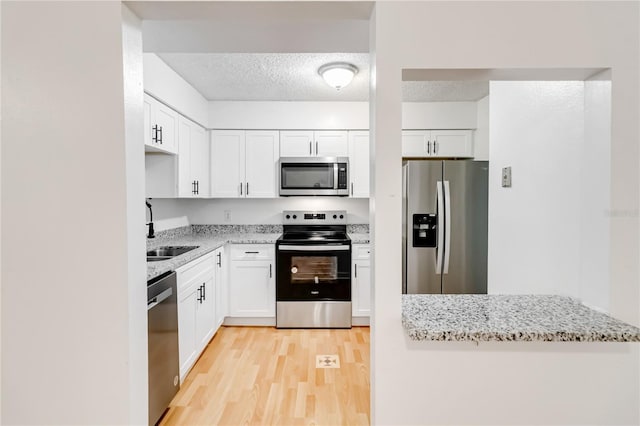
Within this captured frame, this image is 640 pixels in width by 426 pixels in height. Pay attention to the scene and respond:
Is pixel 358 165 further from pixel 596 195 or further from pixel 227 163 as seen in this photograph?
pixel 596 195

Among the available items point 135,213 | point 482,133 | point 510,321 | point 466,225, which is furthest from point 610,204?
point 482,133

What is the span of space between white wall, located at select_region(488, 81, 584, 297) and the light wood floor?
3.86ft

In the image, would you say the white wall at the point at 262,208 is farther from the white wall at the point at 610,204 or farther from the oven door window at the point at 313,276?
the white wall at the point at 610,204

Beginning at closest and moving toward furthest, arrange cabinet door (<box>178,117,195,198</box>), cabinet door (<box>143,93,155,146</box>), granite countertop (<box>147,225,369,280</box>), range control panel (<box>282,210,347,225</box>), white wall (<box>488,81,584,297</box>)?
white wall (<box>488,81,584,297</box>)
granite countertop (<box>147,225,369,280</box>)
cabinet door (<box>143,93,155,146</box>)
cabinet door (<box>178,117,195,198</box>)
range control panel (<box>282,210,347,225</box>)

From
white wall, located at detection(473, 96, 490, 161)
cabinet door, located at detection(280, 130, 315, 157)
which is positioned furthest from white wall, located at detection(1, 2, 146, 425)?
white wall, located at detection(473, 96, 490, 161)

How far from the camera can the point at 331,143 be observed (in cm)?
351

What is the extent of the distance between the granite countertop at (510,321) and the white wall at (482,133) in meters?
2.37

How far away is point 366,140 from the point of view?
3.49 m

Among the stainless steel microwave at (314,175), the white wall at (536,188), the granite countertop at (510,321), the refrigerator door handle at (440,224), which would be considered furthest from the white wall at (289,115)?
the granite countertop at (510,321)

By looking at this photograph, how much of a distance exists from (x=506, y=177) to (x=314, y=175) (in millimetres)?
2014

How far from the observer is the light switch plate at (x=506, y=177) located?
168cm

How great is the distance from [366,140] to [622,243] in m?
2.59

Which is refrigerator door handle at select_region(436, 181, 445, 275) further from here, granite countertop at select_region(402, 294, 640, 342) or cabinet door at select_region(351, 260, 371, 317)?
granite countertop at select_region(402, 294, 640, 342)

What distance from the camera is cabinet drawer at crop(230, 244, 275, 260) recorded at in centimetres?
323
